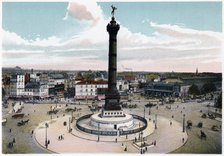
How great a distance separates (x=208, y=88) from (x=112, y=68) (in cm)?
521

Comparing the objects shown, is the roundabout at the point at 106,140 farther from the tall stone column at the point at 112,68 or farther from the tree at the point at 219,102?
the tree at the point at 219,102

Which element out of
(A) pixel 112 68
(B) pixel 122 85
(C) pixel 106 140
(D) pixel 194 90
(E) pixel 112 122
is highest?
(A) pixel 112 68

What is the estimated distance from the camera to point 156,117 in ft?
48.0

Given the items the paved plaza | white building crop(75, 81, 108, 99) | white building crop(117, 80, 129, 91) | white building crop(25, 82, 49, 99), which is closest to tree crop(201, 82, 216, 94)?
the paved plaza

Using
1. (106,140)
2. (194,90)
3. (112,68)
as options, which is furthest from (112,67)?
(194,90)

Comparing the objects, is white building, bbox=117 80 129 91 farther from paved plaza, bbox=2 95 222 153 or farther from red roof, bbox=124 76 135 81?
paved plaza, bbox=2 95 222 153

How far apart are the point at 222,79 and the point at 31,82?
10143 mm

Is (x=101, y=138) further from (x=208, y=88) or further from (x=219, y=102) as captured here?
(x=208, y=88)

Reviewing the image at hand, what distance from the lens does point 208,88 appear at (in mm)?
14000

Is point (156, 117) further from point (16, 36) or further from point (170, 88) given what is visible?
point (16, 36)

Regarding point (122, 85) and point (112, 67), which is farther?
point (122, 85)

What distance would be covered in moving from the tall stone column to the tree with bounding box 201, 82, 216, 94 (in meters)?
4.76

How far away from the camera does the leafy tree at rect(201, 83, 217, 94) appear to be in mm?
13468

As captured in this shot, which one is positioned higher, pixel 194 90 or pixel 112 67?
pixel 112 67
